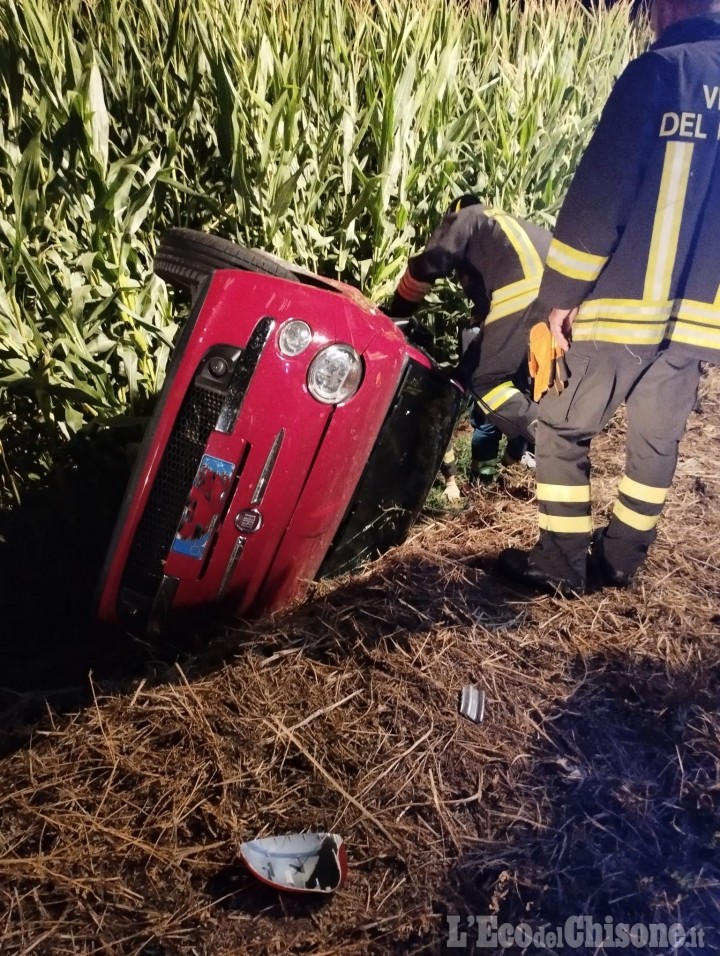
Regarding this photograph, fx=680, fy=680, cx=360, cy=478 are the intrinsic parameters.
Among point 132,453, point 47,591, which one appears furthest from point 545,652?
point 47,591

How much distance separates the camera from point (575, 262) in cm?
165

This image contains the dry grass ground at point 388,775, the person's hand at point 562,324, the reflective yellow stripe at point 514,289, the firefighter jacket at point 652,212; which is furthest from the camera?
the reflective yellow stripe at point 514,289

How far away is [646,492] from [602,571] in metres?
0.29

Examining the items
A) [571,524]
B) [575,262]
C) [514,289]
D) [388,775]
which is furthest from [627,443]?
[388,775]

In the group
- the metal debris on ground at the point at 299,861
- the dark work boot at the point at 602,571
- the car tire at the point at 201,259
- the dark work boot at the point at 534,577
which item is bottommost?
the metal debris on ground at the point at 299,861

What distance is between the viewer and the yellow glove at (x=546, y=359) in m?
1.83

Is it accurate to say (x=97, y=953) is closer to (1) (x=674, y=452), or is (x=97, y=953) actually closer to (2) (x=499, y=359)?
(1) (x=674, y=452)

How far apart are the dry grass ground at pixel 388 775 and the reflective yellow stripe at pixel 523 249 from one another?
1.04 metres

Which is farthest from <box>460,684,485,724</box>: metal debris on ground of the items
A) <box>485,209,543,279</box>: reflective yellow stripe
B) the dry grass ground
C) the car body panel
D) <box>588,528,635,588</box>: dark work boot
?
<box>485,209,543,279</box>: reflective yellow stripe

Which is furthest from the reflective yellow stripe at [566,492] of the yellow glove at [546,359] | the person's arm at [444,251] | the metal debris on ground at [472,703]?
the person's arm at [444,251]

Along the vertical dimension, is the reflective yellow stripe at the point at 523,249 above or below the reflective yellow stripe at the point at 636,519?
above

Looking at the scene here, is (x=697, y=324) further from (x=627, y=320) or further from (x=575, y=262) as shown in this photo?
(x=575, y=262)

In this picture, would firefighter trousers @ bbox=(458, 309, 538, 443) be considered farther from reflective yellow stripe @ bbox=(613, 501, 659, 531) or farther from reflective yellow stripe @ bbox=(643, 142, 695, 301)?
reflective yellow stripe @ bbox=(643, 142, 695, 301)

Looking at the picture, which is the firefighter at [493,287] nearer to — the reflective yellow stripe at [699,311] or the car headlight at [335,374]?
the reflective yellow stripe at [699,311]
